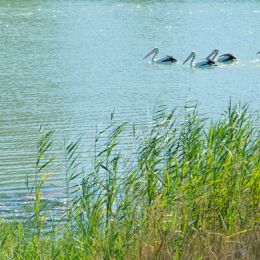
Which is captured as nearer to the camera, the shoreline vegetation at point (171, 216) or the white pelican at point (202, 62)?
the shoreline vegetation at point (171, 216)

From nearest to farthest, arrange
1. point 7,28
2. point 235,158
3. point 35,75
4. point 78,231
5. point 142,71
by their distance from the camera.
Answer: point 78,231 → point 235,158 → point 35,75 → point 142,71 → point 7,28

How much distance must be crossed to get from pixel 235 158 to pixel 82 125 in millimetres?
6180

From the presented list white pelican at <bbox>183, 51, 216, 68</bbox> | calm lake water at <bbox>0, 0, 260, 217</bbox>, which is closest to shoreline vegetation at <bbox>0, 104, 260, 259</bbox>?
calm lake water at <bbox>0, 0, 260, 217</bbox>

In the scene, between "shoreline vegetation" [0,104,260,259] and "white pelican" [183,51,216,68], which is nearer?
"shoreline vegetation" [0,104,260,259]

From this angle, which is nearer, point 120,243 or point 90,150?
point 120,243

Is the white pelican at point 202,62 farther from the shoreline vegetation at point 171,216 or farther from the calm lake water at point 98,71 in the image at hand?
the shoreline vegetation at point 171,216

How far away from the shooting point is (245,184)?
576 cm

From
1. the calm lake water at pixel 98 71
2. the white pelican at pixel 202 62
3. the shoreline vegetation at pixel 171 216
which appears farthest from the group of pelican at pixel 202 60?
the shoreline vegetation at pixel 171 216

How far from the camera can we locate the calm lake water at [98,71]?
1182cm

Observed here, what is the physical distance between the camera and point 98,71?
18.0m

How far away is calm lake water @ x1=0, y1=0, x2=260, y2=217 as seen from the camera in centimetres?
1182

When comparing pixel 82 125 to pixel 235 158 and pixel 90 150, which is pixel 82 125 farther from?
pixel 235 158

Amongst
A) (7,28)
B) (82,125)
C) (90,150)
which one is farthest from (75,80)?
(7,28)

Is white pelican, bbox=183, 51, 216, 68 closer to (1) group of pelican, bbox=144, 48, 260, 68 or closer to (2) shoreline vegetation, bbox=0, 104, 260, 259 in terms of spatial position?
(1) group of pelican, bbox=144, 48, 260, 68
